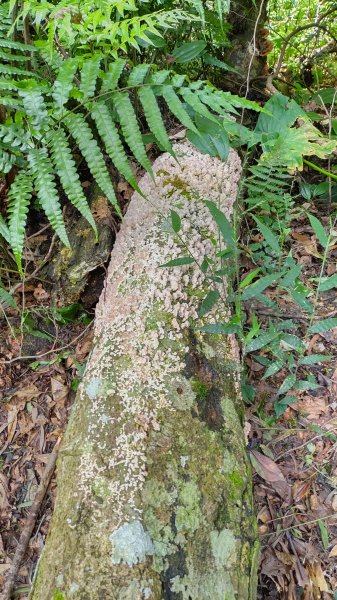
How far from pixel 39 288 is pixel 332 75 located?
9.89 ft

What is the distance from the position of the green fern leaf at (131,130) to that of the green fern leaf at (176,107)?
17 cm

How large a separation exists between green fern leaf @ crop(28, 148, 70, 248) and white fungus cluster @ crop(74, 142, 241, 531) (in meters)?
0.50

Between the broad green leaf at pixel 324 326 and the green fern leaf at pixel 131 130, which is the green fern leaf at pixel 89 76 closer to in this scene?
the green fern leaf at pixel 131 130

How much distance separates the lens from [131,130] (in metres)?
2.12

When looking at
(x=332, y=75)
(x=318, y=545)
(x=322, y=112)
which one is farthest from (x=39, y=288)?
(x=332, y=75)

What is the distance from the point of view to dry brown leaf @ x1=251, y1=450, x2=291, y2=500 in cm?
244

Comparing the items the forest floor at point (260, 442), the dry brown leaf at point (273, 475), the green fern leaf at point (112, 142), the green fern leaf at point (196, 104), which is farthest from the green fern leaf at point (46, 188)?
the dry brown leaf at point (273, 475)

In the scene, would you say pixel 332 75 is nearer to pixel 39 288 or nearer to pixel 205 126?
pixel 205 126

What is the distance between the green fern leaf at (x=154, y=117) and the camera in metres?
2.08

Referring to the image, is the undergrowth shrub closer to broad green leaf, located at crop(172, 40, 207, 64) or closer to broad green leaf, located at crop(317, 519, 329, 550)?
broad green leaf, located at crop(172, 40, 207, 64)

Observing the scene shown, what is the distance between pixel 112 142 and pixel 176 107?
1.05 ft

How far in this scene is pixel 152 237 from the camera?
2.60 meters

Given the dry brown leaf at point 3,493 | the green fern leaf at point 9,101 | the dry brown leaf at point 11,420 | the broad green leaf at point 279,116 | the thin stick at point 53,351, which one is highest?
the green fern leaf at point 9,101

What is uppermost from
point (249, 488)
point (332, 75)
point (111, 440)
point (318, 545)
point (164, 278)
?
point (332, 75)
